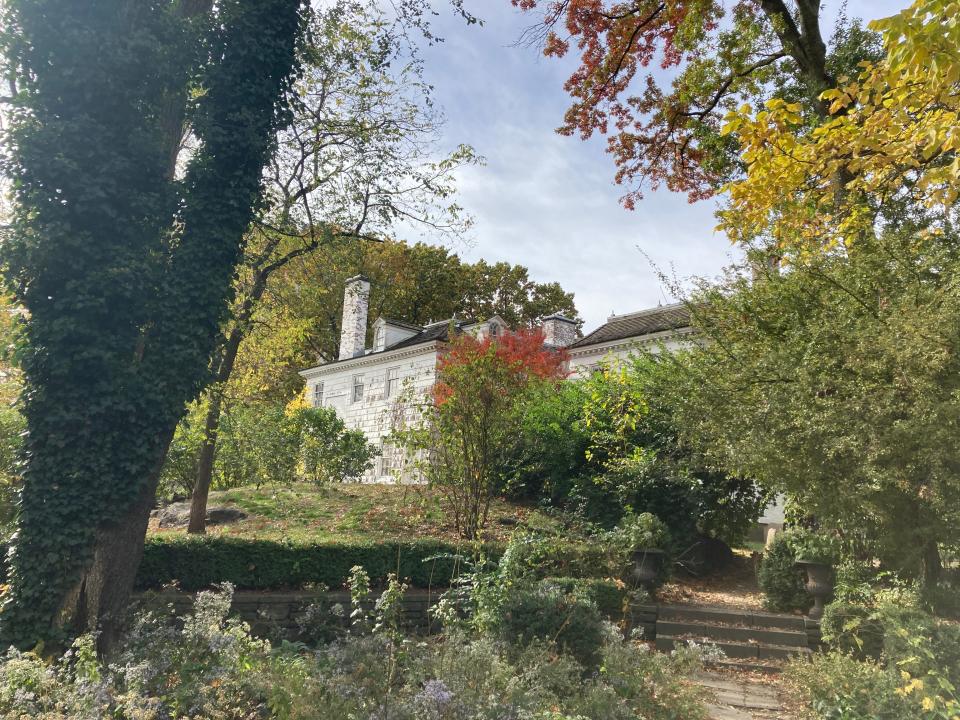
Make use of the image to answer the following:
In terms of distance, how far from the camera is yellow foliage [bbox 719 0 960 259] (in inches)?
193

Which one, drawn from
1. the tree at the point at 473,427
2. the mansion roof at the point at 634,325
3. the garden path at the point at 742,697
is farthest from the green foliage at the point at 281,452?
the garden path at the point at 742,697

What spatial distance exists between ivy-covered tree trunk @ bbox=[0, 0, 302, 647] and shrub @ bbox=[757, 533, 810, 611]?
8343mm

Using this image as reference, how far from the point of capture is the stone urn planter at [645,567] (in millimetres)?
10828

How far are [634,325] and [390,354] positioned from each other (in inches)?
362

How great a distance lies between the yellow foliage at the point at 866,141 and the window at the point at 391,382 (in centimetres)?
1777

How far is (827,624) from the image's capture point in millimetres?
7914

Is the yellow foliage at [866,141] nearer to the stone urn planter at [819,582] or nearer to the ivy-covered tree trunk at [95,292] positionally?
the stone urn planter at [819,582]

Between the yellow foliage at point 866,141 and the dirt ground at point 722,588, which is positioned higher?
the yellow foliage at point 866,141

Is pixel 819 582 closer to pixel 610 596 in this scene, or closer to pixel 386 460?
pixel 610 596

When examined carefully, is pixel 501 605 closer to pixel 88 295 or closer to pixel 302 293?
pixel 88 295

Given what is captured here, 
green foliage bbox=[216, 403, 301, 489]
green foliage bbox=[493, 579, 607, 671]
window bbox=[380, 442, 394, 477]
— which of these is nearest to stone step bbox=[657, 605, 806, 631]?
green foliage bbox=[493, 579, 607, 671]

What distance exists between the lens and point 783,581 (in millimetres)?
10375

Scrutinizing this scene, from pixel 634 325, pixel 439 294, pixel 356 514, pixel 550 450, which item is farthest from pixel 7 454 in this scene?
pixel 439 294

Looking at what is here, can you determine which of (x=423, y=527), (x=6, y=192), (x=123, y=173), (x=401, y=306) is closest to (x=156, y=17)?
(x=123, y=173)
